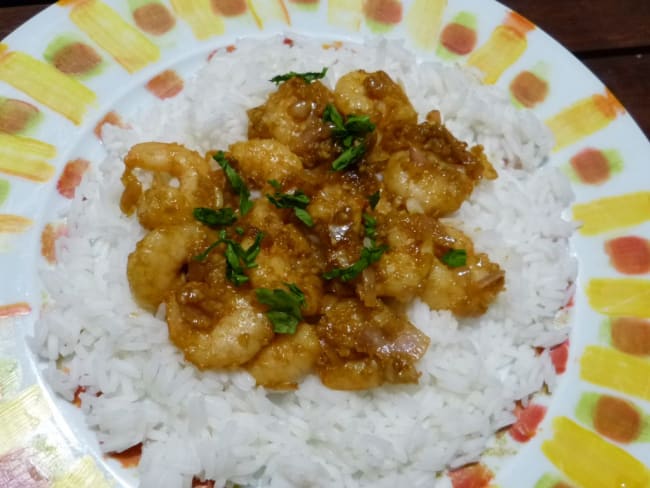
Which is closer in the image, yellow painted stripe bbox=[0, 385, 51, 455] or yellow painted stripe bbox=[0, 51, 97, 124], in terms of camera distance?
yellow painted stripe bbox=[0, 385, 51, 455]

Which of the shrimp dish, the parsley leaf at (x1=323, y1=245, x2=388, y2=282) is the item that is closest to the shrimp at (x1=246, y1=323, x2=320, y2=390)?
the shrimp dish

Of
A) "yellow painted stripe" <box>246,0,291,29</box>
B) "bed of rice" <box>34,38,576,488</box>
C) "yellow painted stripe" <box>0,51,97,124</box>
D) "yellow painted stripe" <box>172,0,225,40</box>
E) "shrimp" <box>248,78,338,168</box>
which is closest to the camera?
"bed of rice" <box>34,38,576,488</box>

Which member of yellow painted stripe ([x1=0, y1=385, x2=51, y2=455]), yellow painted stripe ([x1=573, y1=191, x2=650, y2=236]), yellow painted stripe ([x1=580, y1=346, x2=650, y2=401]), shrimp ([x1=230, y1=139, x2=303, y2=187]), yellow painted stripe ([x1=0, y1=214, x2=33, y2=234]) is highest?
shrimp ([x1=230, y1=139, x2=303, y2=187])

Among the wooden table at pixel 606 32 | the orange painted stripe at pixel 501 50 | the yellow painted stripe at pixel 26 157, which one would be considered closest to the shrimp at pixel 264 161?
the yellow painted stripe at pixel 26 157

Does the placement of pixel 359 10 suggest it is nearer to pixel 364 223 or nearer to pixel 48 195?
pixel 364 223

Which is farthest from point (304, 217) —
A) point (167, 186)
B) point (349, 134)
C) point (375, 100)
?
point (375, 100)

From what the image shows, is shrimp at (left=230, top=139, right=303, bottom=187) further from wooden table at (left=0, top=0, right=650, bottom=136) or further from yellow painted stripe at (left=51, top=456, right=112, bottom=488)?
wooden table at (left=0, top=0, right=650, bottom=136)

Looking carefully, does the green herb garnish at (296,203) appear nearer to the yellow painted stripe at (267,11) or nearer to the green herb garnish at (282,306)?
the green herb garnish at (282,306)

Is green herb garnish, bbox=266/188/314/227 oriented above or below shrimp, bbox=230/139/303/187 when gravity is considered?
below
